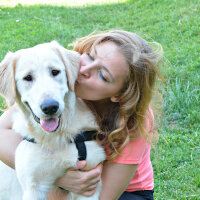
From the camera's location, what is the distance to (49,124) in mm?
2504

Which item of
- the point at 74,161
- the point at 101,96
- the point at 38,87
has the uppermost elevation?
the point at 38,87

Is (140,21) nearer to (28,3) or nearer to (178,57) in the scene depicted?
(178,57)

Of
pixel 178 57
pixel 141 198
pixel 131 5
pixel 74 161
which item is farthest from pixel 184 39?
pixel 74 161

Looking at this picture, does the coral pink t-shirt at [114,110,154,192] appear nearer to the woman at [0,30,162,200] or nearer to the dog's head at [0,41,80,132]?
the woman at [0,30,162,200]

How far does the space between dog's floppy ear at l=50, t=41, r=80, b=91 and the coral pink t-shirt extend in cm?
71

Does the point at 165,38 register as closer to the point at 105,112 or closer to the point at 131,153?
the point at 105,112

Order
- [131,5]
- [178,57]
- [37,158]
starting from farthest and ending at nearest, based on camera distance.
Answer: [131,5]
[178,57]
[37,158]

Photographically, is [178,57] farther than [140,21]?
No

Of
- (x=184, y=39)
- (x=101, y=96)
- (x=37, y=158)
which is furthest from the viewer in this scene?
(x=184, y=39)

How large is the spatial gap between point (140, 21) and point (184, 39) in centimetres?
182

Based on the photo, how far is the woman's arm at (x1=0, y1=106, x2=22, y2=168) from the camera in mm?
2896

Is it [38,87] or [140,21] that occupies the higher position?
[38,87]

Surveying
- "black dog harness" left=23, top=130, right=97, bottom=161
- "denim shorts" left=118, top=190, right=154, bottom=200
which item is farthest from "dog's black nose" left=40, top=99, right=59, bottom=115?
"denim shorts" left=118, top=190, right=154, bottom=200

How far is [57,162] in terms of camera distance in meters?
2.64
